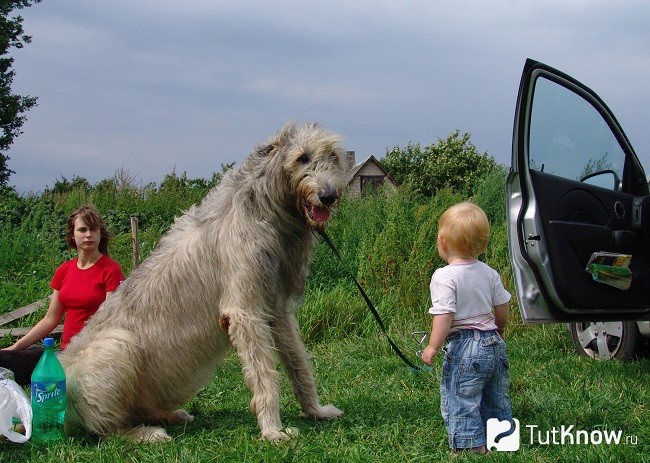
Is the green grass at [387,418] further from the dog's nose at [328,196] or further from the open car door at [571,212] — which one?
the dog's nose at [328,196]

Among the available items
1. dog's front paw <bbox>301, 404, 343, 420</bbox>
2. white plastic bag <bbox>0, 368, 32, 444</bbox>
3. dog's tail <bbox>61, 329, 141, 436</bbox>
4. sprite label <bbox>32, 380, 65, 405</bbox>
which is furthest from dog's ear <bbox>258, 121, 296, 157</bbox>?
white plastic bag <bbox>0, 368, 32, 444</bbox>

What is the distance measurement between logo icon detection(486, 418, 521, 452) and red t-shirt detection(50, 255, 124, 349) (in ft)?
11.4

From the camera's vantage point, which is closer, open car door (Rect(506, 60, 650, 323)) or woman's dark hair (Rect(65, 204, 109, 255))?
open car door (Rect(506, 60, 650, 323))

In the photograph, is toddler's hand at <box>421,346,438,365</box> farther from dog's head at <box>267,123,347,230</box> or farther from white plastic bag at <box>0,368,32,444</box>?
white plastic bag at <box>0,368,32,444</box>

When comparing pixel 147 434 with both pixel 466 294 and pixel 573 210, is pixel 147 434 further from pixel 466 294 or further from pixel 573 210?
pixel 573 210

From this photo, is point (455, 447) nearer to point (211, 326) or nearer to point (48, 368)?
point (211, 326)

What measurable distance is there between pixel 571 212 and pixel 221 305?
249 cm

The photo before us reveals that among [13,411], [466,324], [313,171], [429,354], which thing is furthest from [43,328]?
[466,324]

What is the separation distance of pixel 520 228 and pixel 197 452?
2543 millimetres

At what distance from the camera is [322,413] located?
183 inches

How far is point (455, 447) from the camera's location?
3844 mm

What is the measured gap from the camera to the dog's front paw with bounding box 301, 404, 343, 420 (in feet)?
15.2

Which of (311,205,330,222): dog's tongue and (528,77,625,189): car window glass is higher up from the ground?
(528,77,625,189): car window glass

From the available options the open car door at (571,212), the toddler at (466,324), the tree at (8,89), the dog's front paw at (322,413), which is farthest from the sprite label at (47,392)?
the tree at (8,89)
